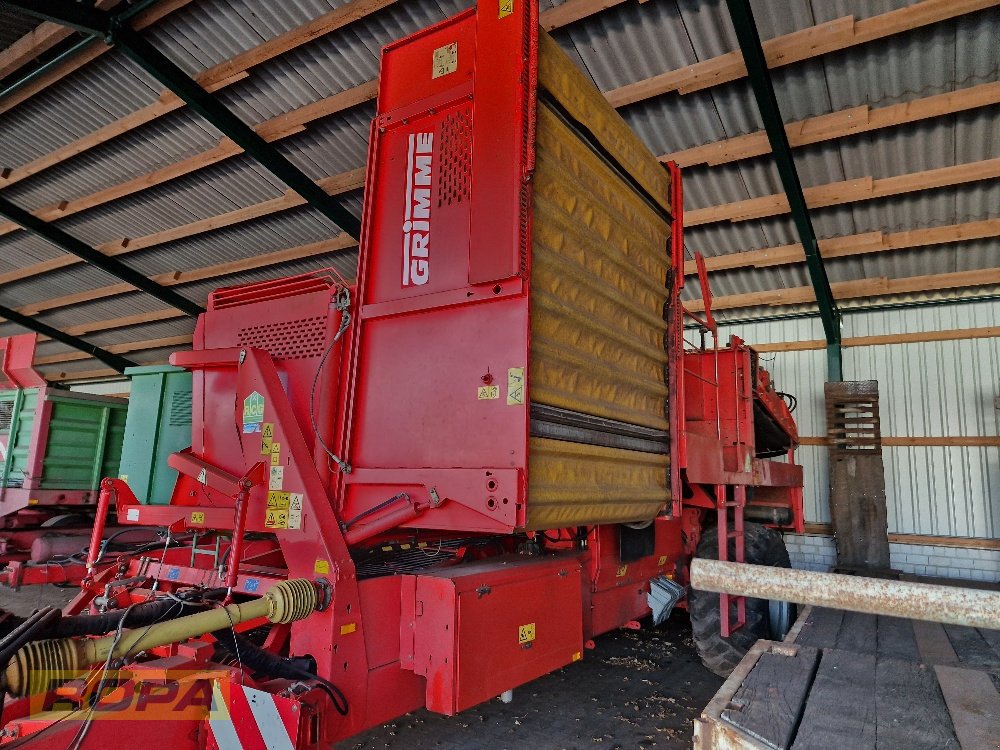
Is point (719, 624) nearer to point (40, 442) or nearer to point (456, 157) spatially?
point (456, 157)

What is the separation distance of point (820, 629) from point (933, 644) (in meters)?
0.59

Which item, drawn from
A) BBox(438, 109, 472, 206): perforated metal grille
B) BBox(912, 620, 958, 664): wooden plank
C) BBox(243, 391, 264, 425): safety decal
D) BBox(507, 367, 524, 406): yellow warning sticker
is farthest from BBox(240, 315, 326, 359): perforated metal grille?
BBox(912, 620, 958, 664): wooden plank

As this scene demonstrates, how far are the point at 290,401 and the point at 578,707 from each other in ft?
9.72

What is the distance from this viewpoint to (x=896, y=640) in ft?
12.5

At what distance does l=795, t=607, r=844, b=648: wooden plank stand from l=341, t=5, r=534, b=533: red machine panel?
2.26 metres

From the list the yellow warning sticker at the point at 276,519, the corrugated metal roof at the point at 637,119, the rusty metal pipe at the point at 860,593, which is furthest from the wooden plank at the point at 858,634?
the corrugated metal roof at the point at 637,119

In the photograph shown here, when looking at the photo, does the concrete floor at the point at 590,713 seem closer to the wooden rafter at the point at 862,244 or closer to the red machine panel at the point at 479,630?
the red machine panel at the point at 479,630

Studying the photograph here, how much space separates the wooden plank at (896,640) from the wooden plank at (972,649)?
206 millimetres

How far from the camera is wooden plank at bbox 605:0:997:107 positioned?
5.46 meters

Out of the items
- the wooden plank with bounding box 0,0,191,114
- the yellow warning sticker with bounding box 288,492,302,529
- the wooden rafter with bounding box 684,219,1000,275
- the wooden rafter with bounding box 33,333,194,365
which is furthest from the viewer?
the wooden rafter with bounding box 33,333,194,365

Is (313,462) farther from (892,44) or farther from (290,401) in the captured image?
(892,44)

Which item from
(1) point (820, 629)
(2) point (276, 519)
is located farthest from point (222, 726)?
(1) point (820, 629)

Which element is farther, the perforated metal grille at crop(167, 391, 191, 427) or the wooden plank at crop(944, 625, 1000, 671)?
the perforated metal grille at crop(167, 391, 191, 427)

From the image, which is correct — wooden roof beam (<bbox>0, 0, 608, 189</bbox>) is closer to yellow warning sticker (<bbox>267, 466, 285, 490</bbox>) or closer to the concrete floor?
yellow warning sticker (<bbox>267, 466, 285, 490</bbox>)
